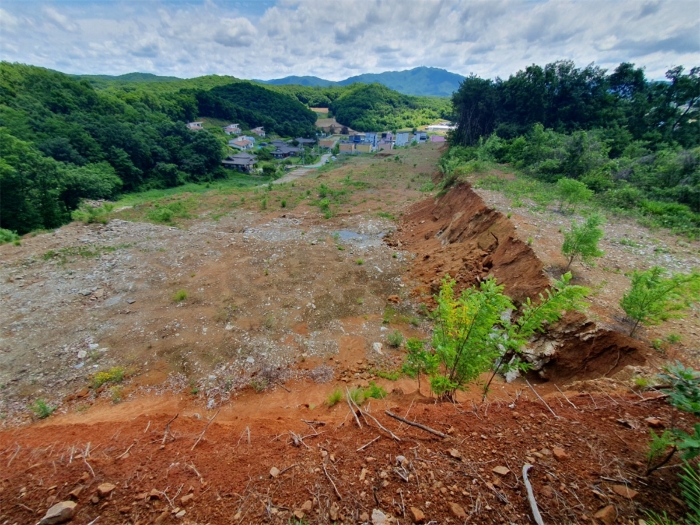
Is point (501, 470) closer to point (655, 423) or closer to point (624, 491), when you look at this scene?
point (624, 491)

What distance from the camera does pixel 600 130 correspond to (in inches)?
893

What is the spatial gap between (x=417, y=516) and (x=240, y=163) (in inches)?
1828

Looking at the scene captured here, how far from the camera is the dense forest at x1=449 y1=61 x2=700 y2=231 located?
12.6 meters

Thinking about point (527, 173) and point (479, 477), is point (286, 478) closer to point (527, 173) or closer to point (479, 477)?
point (479, 477)

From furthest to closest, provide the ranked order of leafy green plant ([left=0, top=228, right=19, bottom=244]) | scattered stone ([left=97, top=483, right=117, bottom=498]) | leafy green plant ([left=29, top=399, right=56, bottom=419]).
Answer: leafy green plant ([left=0, top=228, right=19, bottom=244]), leafy green plant ([left=29, top=399, right=56, bottom=419]), scattered stone ([left=97, top=483, right=117, bottom=498])

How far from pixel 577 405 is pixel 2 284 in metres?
15.3

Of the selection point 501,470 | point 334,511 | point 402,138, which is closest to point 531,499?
point 501,470

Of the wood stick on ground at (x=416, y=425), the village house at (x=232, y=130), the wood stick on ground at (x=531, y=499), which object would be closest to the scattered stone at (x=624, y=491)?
the wood stick on ground at (x=531, y=499)

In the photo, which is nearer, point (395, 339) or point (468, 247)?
point (395, 339)

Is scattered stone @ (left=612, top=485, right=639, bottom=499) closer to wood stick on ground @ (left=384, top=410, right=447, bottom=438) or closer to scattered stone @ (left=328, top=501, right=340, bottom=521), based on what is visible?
wood stick on ground @ (left=384, top=410, right=447, bottom=438)

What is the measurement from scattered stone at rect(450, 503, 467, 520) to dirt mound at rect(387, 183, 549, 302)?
5.96 metres

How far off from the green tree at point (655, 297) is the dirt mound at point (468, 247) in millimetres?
1989

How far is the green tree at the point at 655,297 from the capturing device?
4383 millimetres

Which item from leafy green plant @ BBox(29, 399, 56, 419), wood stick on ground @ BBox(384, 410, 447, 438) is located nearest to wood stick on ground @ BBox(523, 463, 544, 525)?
wood stick on ground @ BBox(384, 410, 447, 438)
